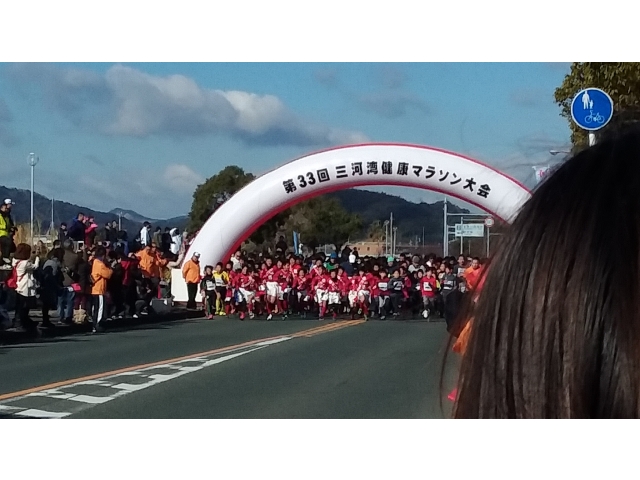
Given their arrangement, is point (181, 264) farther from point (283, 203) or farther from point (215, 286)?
point (283, 203)

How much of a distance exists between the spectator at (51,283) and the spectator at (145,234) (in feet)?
3.50

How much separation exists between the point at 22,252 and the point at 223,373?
2800mm

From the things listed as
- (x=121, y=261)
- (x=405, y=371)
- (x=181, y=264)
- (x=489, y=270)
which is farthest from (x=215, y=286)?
(x=489, y=270)

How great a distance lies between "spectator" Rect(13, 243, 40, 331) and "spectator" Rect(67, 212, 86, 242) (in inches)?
28.9

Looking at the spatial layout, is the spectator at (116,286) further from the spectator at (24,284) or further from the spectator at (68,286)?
the spectator at (24,284)

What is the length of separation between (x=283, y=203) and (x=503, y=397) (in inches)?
412

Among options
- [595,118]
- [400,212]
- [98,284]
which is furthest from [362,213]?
[595,118]

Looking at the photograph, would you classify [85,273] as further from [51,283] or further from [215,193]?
[215,193]

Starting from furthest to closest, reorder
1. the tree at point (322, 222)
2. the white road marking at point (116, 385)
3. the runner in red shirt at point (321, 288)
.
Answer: the tree at point (322, 222) < the runner in red shirt at point (321, 288) < the white road marking at point (116, 385)

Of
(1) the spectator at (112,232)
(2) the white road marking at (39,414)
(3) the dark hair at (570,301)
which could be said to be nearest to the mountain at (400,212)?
(1) the spectator at (112,232)

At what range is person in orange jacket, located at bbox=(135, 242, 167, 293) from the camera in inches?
398

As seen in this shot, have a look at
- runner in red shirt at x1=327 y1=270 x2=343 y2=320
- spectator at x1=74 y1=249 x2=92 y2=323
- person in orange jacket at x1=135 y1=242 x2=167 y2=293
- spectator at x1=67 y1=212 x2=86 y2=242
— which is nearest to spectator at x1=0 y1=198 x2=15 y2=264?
spectator at x1=67 y1=212 x2=86 y2=242

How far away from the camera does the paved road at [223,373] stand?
239 inches

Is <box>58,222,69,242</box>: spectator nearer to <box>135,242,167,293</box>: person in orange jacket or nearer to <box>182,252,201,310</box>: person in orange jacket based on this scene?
<box>135,242,167,293</box>: person in orange jacket
